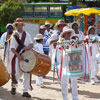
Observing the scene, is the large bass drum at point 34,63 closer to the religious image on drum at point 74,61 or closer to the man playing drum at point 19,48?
the man playing drum at point 19,48

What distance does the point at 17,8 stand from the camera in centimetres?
3092


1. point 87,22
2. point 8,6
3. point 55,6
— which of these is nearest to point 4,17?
point 8,6

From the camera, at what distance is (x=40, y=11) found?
1161 inches

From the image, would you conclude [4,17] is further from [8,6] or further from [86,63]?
[86,63]

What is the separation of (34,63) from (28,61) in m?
0.19

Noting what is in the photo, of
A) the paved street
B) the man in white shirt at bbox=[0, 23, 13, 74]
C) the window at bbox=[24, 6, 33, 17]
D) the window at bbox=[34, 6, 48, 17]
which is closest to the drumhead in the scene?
the paved street

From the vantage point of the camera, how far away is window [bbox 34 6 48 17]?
95.9 feet

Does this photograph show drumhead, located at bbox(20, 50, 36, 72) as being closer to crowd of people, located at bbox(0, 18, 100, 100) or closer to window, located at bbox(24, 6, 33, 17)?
crowd of people, located at bbox(0, 18, 100, 100)

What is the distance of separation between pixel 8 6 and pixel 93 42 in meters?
23.6

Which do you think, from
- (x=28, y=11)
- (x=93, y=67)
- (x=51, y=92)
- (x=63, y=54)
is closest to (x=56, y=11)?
(x=28, y=11)

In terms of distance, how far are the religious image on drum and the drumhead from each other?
880mm

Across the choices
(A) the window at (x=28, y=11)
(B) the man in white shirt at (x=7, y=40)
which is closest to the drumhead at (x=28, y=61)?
(B) the man in white shirt at (x=7, y=40)

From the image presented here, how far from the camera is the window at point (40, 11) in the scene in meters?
29.2

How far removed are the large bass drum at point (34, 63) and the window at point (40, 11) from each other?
887 inches
